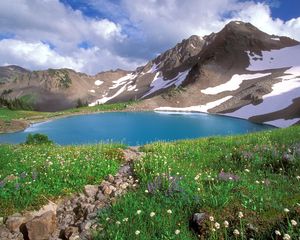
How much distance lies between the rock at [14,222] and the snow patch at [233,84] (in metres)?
176

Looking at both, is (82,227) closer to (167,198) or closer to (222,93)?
(167,198)

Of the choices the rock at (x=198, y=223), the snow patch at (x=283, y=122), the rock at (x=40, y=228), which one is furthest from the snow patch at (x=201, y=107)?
the rock at (x=198, y=223)

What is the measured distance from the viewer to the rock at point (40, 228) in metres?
8.63

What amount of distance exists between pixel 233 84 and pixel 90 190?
182803 millimetres

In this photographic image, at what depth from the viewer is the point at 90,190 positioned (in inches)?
426

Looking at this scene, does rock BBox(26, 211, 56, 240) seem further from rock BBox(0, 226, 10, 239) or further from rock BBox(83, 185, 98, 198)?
rock BBox(83, 185, 98, 198)

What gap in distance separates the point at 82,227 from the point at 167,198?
7.14ft

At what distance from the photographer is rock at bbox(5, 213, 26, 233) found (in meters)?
9.05

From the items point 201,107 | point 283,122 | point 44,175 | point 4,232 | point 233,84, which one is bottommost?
point 283,122

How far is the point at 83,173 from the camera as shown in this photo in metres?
12.2

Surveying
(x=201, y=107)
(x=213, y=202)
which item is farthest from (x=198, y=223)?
(x=201, y=107)

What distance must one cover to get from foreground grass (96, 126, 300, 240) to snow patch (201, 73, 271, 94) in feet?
565

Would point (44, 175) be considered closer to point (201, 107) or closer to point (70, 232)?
point (70, 232)

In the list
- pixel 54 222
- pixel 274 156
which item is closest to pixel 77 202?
pixel 54 222
